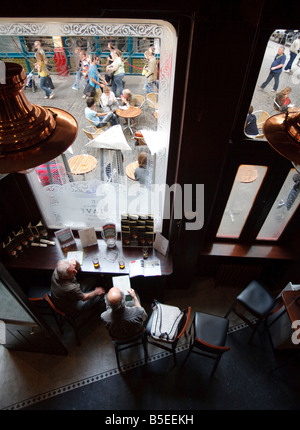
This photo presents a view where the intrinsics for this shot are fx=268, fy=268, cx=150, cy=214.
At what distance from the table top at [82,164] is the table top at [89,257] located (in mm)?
1145

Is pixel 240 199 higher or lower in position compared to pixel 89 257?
higher

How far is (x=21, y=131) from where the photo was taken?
1.22 metres

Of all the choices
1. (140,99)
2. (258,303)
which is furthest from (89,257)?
(258,303)

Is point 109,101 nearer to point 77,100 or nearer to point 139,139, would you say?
point 77,100

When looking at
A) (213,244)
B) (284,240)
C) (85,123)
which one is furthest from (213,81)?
(284,240)

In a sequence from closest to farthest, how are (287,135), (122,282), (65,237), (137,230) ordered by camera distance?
(287,135) < (122,282) < (137,230) < (65,237)

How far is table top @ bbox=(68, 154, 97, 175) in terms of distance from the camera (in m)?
3.41

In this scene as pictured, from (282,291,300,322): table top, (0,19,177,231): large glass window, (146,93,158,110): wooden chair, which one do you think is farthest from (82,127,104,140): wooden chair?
(282,291,300,322): table top

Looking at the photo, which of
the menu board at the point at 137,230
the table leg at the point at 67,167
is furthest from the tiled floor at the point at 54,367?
the table leg at the point at 67,167

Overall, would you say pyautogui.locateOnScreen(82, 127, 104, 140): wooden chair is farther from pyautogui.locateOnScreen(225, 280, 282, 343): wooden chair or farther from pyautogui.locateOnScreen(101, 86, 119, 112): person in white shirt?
pyautogui.locateOnScreen(225, 280, 282, 343): wooden chair

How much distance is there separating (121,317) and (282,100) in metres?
2.97

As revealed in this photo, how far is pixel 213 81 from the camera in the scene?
2.39 m

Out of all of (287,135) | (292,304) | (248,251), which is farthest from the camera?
(248,251)

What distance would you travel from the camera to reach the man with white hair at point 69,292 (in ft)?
10.8
